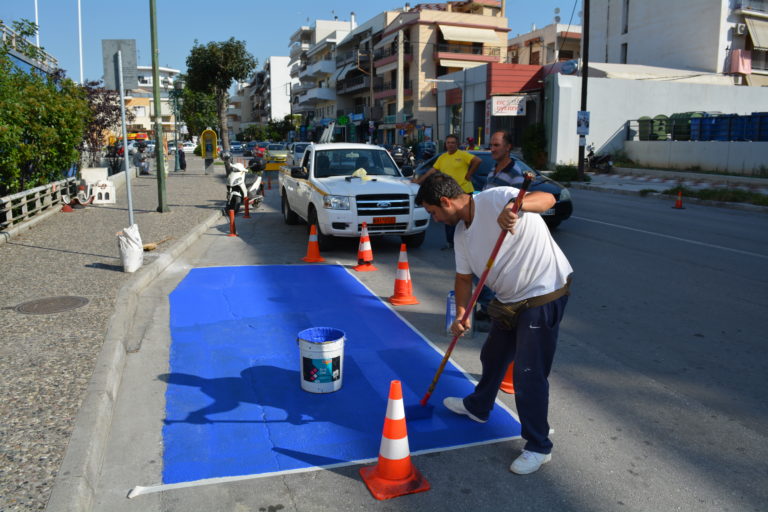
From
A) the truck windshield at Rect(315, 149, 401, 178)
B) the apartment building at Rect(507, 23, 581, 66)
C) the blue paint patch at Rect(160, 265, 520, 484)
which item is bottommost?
the blue paint patch at Rect(160, 265, 520, 484)

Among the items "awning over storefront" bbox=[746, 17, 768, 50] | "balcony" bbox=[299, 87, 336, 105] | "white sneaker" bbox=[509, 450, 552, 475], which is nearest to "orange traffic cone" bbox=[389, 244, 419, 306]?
"white sneaker" bbox=[509, 450, 552, 475]

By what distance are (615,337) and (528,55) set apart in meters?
63.9

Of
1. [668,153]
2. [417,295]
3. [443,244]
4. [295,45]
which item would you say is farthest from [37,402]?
[295,45]

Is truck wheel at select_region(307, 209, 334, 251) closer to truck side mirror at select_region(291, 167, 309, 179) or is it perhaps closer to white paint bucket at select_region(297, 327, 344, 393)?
truck side mirror at select_region(291, 167, 309, 179)

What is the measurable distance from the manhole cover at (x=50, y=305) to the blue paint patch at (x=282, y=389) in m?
1.01

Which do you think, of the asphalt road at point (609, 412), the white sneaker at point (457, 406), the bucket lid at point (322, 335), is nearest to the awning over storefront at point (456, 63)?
the asphalt road at point (609, 412)

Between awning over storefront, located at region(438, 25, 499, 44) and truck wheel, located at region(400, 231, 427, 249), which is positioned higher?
awning over storefront, located at region(438, 25, 499, 44)

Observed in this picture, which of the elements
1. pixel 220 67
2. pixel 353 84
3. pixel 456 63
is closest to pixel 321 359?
pixel 220 67

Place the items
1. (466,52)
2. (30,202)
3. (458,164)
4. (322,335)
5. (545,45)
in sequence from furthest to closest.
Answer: (545,45)
(466,52)
(30,202)
(458,164)
(322,335)

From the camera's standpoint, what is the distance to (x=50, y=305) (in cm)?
704

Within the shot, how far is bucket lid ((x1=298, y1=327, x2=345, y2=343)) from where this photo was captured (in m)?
4.87

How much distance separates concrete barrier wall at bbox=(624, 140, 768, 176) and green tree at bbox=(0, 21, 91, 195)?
2256 centimetres

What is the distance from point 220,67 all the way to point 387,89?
85.4 ft

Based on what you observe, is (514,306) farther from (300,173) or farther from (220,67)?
(220,67)
